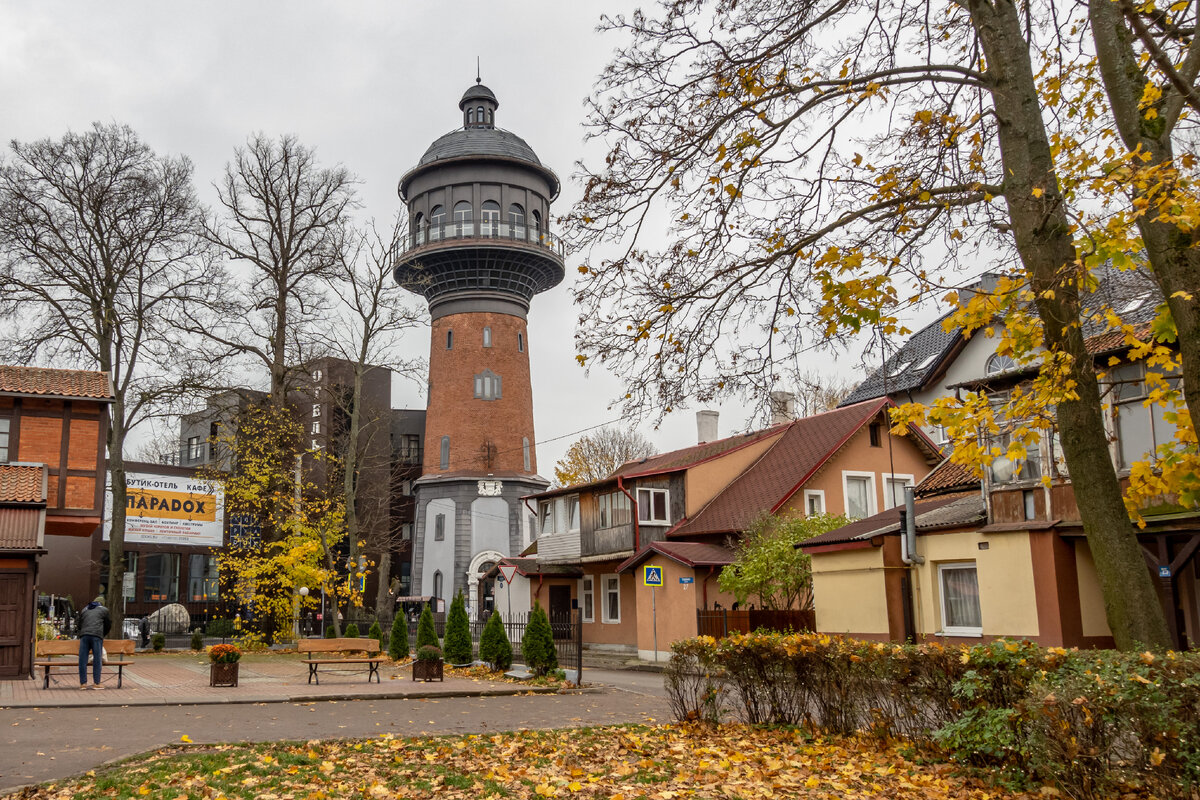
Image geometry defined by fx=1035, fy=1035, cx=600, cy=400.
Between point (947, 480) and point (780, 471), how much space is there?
9.67 metres

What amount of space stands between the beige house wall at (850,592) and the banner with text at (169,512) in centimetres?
3086

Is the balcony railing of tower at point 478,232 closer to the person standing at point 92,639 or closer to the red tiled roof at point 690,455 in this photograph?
the red tiled roof at point 690,455

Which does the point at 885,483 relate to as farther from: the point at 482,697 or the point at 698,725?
the point at 698,725

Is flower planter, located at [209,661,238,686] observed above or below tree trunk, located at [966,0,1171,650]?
below

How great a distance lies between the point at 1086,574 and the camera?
18.6m

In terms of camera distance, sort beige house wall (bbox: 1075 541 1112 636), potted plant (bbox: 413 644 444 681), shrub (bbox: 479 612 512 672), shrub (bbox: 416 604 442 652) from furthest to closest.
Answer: shrub (bbox: 416 604 442 652) → shrub (bbox: 479 612 512 672) → potted plant (bbox: 413 644 444 681) → beige house wall (bbox: 1075 541 1112 636)

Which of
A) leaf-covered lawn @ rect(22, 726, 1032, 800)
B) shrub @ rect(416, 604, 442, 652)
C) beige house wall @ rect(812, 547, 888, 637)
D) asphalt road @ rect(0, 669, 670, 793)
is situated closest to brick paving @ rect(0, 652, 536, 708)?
asphalt road @ rect(0, 669, 670, 793)

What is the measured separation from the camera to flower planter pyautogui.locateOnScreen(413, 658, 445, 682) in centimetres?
2025

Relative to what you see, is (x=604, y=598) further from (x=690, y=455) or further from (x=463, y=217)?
(x=463, y=217)

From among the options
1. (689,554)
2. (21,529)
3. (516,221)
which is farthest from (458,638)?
(516,221)

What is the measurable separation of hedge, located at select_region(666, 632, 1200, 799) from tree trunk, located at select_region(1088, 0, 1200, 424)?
2267mm

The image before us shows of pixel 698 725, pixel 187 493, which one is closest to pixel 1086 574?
pixel 698 725

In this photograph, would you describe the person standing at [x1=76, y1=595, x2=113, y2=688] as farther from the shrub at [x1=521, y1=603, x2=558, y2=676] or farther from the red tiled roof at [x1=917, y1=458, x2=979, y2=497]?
the red tiled roof at [x1=917, y1=458, x2=979, y2=497]

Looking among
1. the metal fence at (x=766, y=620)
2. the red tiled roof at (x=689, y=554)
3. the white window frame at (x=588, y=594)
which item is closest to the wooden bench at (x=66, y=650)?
the metal fence at (x=766, y=620)
